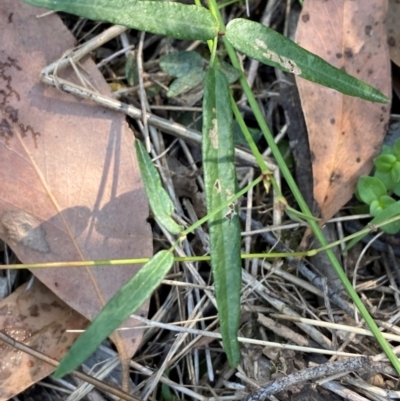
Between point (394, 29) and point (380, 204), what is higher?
point (394, 29)

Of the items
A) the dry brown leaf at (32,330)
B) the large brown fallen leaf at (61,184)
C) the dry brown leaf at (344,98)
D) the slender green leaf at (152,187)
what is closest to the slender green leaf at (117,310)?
the slender green leaf at (152,187)

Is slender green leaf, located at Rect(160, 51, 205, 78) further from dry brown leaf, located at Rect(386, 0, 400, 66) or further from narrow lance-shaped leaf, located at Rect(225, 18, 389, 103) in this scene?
dry brown leaf, located at Rect(386, 0, 400, 66)

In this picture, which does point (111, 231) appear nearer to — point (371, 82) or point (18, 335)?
point (18, 335)

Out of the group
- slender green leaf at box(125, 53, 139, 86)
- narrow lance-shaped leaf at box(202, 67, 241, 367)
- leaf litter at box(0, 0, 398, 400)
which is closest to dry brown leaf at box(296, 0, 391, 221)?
leaf litter at box(0, 0, 398, 400)

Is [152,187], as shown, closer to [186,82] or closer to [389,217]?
[186,82]

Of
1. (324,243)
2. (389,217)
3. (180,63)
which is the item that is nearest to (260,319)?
(324,243)

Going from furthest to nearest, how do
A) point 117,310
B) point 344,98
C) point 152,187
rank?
1. point 344,98
2. point 152,187
3. point 117,310
